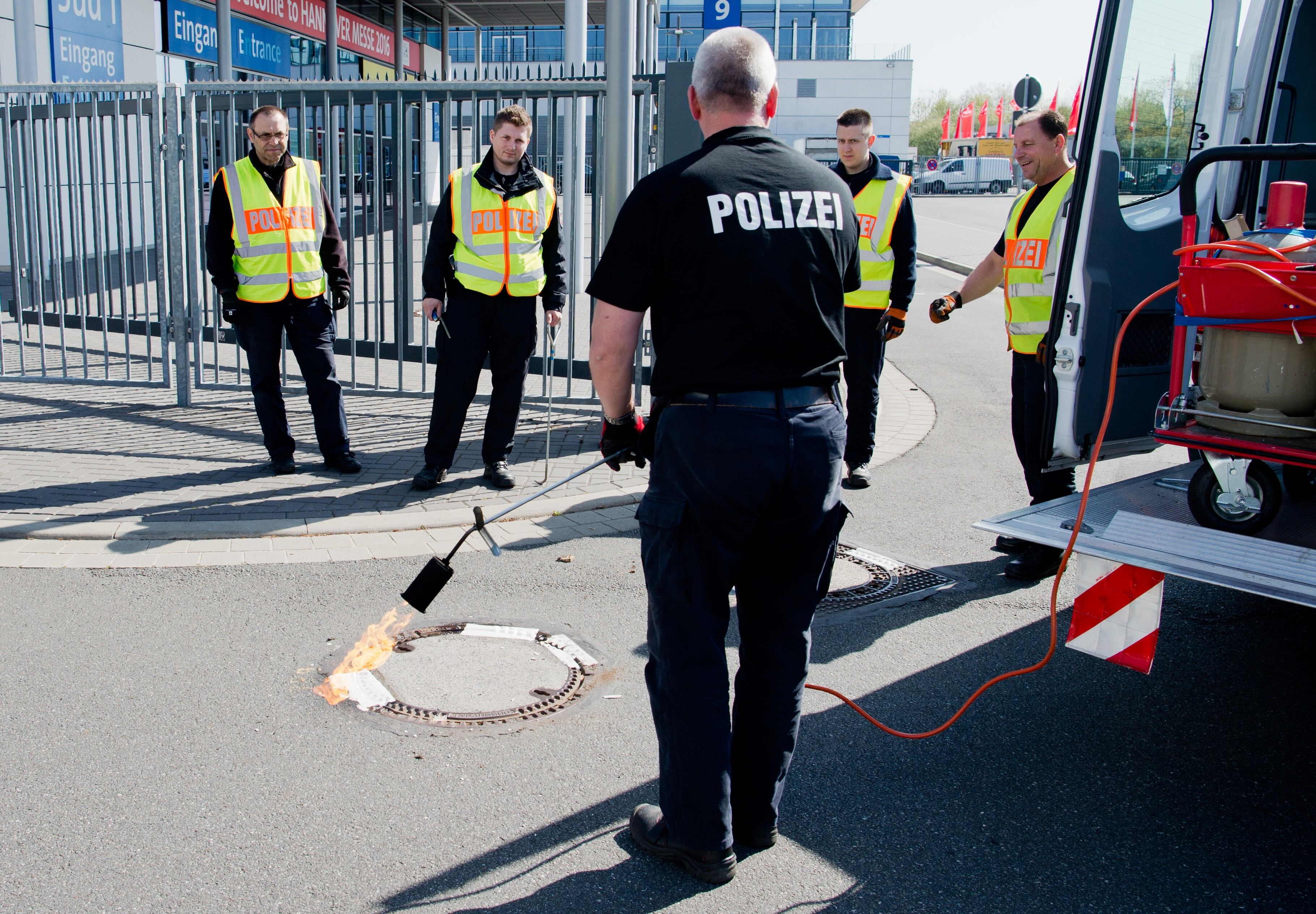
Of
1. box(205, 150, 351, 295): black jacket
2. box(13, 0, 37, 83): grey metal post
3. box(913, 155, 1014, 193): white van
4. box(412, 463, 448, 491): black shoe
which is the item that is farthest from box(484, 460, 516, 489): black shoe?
box(913, 155, 1014, 193): white van

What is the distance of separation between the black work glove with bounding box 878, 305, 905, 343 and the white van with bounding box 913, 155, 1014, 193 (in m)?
55.4

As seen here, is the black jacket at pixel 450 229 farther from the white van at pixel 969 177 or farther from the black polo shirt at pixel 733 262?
the white van at pixel 969 177

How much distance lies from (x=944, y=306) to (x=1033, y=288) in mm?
769

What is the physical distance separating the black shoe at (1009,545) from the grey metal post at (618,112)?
3067mm

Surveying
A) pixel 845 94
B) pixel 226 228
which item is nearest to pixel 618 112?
pixel 226 228

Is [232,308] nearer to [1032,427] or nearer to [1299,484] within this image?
[1032,427]

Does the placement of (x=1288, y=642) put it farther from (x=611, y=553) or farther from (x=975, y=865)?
(x=611, y=553)

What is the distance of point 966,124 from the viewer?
279ft

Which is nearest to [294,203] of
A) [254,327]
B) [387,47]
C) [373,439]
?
[254,327]

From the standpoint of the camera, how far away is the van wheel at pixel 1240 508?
3367mm

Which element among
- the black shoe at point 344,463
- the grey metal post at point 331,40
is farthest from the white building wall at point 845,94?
the black shoe at point 344,463

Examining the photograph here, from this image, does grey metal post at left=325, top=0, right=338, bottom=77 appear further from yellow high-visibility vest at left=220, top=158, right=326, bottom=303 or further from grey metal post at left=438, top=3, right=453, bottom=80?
yellow high-visibility vest at left=220, top=158, right=326, bottom=303

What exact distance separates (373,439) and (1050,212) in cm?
448

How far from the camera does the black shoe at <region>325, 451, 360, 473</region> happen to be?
6570mm
